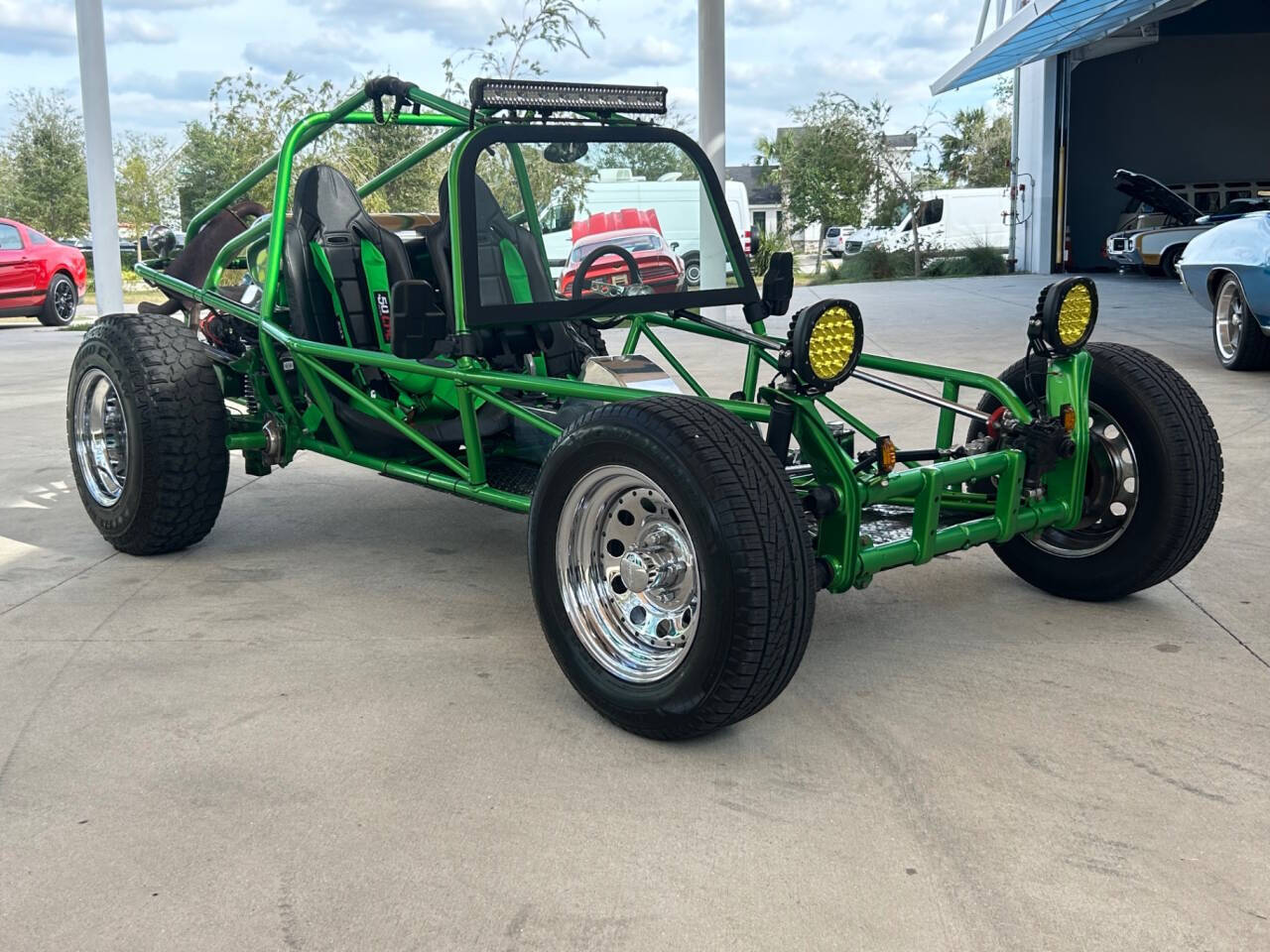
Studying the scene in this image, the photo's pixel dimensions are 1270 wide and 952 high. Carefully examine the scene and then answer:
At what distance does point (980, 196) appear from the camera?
28844mm

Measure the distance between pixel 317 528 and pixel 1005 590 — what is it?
8.58ft

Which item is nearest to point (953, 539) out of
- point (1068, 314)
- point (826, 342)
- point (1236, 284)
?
point (826, 342)

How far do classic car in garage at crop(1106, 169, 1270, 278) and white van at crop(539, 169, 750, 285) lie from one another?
1194 centimetres

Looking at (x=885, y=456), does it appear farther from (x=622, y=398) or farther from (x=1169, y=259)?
Answer: (x=1169, y=259)

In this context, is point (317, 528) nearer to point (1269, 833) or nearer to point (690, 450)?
point (690, 450)

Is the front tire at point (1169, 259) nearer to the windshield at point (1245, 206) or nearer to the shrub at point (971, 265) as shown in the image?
the windshield at point (1245, 206)

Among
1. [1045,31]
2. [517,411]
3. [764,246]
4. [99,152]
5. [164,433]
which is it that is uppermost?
[1045,31]

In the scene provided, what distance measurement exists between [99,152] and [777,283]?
37.1 feet

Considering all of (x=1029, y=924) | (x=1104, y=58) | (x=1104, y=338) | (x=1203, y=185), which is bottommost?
(x=1029, y=924)

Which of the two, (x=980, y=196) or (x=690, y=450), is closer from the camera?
(x=690, y=450)

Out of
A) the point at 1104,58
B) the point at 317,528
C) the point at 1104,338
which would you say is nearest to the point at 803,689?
the point at 317,528

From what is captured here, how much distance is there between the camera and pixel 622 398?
3.27 metres

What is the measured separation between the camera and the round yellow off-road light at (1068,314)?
3.50 meters

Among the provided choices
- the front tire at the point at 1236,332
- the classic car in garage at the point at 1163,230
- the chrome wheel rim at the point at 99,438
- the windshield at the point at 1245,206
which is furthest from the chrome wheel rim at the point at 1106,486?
the windshield at the point at 1245,206
